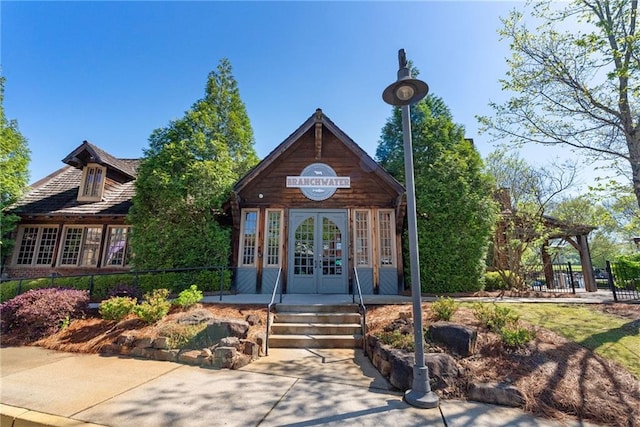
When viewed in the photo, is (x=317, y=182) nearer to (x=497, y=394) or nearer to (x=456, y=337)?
(x=456, y=337)

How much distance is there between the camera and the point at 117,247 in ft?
38.8

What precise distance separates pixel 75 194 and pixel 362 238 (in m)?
13.5

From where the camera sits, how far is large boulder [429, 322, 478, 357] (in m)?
4.26

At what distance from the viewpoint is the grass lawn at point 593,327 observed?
4.21 meters

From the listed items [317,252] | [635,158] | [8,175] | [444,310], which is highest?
[8,175]

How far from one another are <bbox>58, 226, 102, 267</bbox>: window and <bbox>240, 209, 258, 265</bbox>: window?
738cm

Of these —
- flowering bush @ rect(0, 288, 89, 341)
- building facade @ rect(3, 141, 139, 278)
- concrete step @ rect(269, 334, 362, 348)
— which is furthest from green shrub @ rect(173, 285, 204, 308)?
building facade @ rect(3, 141, 139, 278)

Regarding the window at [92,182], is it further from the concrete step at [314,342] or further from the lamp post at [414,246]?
the lamp post at [414,246]

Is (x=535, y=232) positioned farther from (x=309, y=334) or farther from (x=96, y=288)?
(x=96, y=288)

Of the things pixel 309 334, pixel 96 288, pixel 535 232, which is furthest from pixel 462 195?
pixel 96 288

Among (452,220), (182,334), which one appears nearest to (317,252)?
(452,220)

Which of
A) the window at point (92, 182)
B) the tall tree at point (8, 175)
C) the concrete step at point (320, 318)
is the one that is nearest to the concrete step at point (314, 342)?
the concrete step at point (320, 318)

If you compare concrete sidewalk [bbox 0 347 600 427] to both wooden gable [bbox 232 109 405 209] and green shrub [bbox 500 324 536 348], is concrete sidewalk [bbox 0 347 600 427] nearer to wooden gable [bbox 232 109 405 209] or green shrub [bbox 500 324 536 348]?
green shrub [bbox 500 324 536 348]

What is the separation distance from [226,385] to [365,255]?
621 cm
